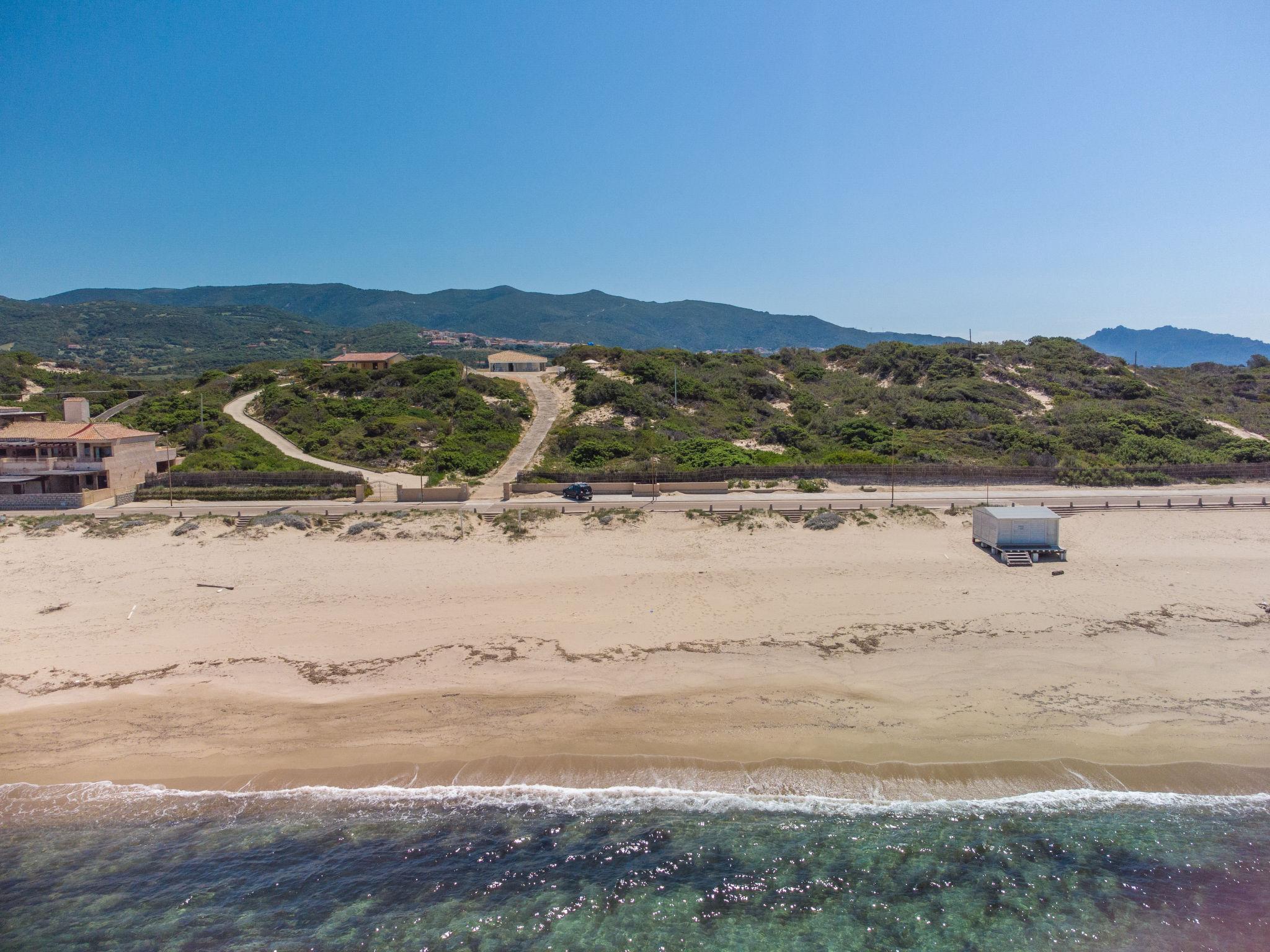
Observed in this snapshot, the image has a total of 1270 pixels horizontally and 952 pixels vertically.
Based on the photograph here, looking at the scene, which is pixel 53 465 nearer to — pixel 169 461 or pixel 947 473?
pixel 169 461

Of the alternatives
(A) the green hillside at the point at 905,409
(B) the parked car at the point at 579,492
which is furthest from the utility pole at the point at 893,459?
(B) the parked car at the point at 579,492

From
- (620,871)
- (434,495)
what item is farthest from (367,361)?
(620,871)

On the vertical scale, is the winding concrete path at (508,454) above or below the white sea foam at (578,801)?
above

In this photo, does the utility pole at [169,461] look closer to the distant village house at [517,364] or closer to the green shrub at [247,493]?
the green shrub at [247,493]

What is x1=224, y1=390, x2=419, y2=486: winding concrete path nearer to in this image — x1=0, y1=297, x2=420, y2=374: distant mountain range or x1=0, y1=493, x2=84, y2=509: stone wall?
x1=0, y1=493, x2=84, y2=509: stone wall

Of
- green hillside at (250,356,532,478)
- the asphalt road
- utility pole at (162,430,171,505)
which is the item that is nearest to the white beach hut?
the asphalt road
